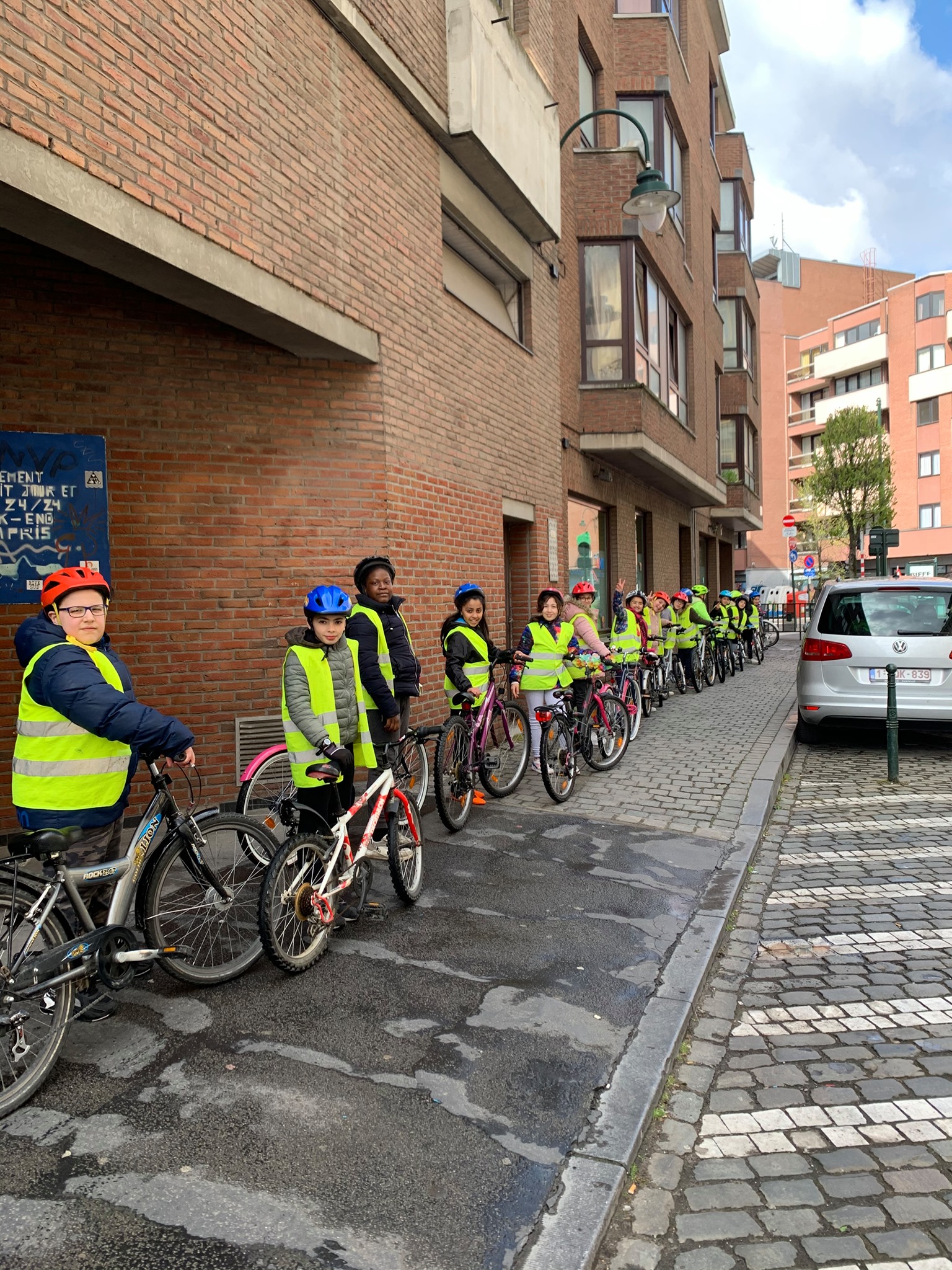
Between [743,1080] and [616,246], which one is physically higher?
[616,246]

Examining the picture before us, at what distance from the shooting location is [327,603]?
455 cm

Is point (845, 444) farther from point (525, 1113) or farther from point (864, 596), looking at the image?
point (525, 1113)

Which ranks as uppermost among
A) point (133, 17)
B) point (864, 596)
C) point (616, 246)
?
point (616, 246)

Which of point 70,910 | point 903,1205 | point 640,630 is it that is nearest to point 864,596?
point 640,630

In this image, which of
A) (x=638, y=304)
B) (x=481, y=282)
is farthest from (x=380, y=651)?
(x=638, y=304)

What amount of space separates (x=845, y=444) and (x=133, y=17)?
37.3 meters

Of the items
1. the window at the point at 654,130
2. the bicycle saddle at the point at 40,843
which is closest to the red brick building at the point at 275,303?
the bicycle saddle at the point at 40,843

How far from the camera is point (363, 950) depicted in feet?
Result: 14.3

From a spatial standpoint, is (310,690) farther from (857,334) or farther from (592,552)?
(857,334)

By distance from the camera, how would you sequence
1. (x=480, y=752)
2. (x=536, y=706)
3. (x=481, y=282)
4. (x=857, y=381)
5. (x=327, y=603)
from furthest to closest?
(x=857, y=381)
(x=481, y=282)
(x=536, y=706)
(x=480, y=752)
(x=327, y=603)

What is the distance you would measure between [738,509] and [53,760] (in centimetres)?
2607

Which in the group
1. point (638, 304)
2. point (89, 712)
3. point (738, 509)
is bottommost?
point (89, 712)

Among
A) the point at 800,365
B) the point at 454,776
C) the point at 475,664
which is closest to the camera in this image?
the point at 454,776

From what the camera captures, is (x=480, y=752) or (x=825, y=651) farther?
(x=825, y=651)
